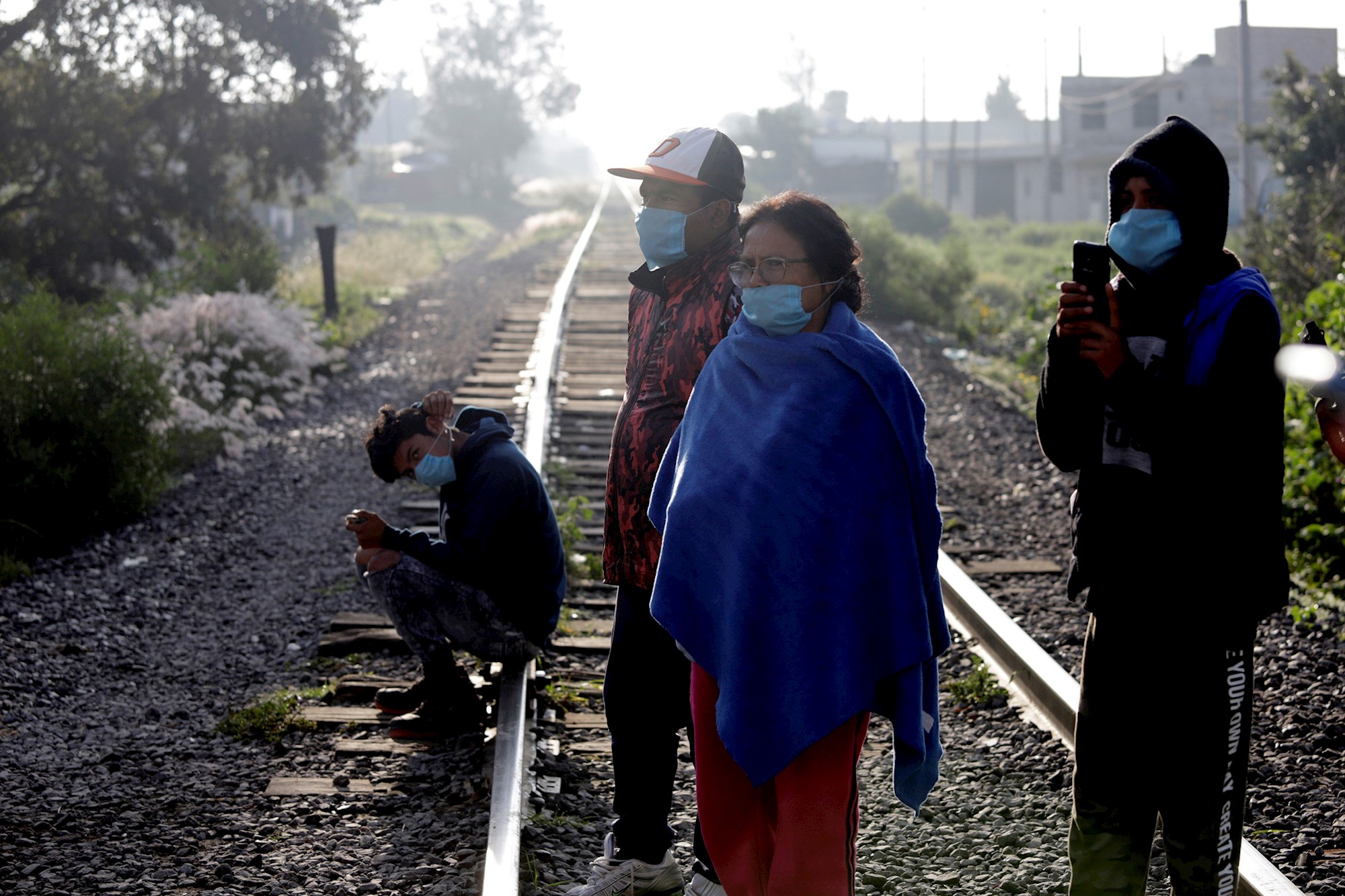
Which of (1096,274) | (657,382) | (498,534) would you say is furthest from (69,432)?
(1096,274)

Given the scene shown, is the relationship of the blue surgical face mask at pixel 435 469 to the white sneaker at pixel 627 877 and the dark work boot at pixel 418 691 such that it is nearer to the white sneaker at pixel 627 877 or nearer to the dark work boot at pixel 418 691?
the dark work boot at pixel 418 691

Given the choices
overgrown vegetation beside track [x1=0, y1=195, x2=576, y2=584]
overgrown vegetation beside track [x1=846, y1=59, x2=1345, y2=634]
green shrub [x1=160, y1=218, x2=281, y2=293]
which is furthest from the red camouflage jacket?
green shrub [x1=160, y1=218, x2=281, y2=293]

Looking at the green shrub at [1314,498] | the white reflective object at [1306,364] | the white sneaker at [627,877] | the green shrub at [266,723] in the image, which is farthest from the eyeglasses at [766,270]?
the green shrub at [1314,498]

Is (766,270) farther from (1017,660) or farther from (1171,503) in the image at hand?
(1017,660)

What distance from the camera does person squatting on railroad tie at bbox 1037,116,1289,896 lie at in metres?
2.46

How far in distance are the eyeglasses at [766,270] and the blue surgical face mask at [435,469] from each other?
201 cm

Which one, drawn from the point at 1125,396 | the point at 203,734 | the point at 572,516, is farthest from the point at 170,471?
the point at 1125,396

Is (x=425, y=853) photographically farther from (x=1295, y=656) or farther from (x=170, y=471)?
(x=170, y=471)

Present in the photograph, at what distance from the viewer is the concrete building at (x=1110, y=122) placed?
52312mm

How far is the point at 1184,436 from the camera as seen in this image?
2475mm

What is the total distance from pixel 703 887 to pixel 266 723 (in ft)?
7.05

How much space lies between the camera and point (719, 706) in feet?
8.49

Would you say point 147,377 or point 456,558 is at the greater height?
point 147,377

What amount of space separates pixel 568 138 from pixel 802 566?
202110 millimetres
